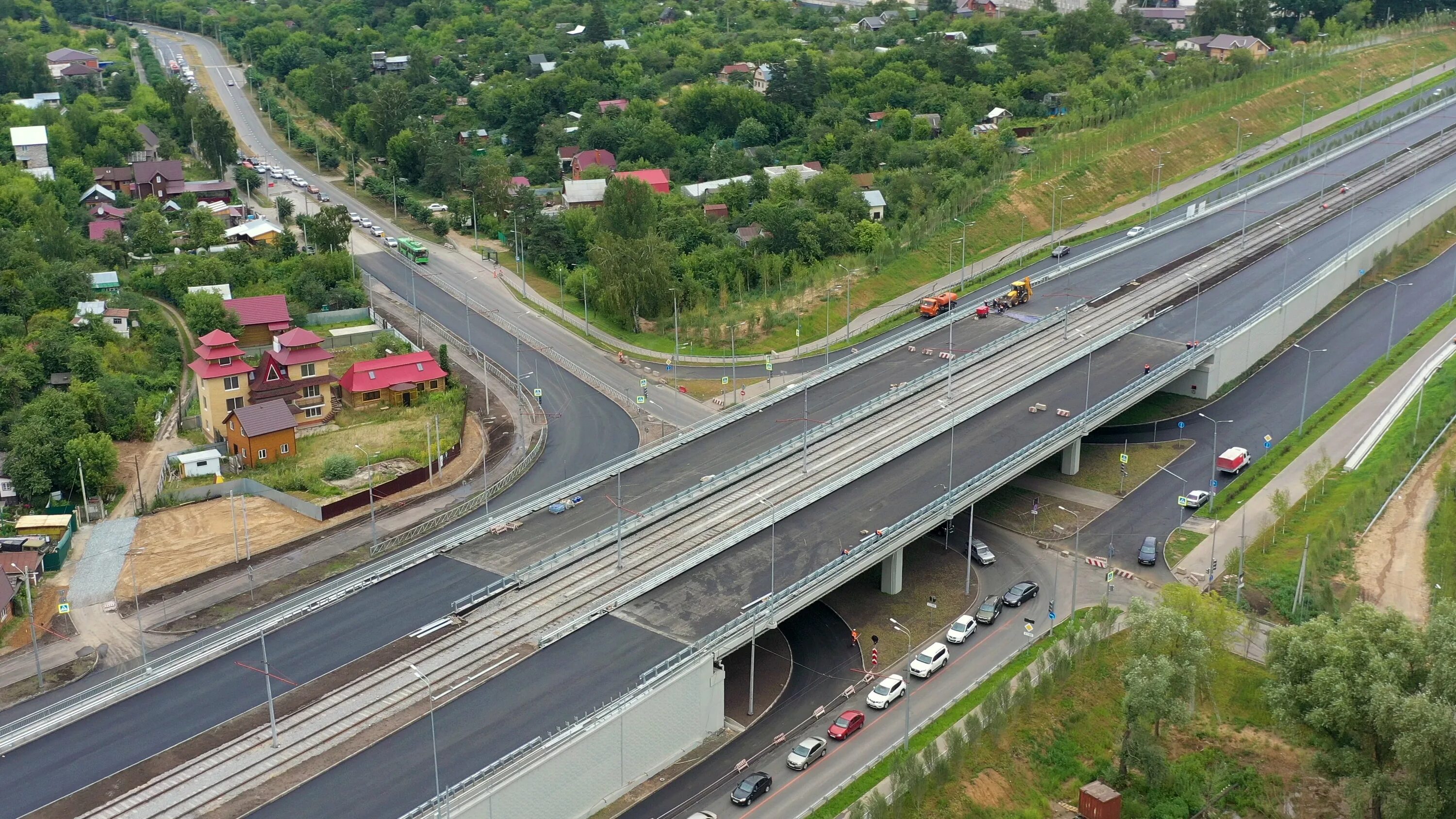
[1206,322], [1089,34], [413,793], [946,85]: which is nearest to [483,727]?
[413,793]

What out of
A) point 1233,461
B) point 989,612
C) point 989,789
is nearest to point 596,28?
point 1233,461

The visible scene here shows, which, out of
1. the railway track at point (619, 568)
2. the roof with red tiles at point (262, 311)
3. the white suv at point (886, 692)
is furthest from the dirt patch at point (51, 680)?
the roof with red tiles at point (262, 311)

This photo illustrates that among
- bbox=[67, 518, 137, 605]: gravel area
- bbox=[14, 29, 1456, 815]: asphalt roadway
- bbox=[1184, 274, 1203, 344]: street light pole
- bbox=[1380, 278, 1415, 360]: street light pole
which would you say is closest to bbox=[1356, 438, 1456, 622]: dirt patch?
bbox=[1184, 274, 1203, 344]: street light pole

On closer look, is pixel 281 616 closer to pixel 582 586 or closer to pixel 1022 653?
pixel 582 586

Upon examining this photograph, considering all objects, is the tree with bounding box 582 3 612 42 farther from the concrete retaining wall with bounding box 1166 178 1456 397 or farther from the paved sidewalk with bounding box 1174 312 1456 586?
the paved sidewalk with bounding box 1174 312 1456 586

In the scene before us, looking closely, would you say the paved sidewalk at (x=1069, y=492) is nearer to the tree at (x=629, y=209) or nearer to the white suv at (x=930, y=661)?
the white suv at (x=930, y=661)
